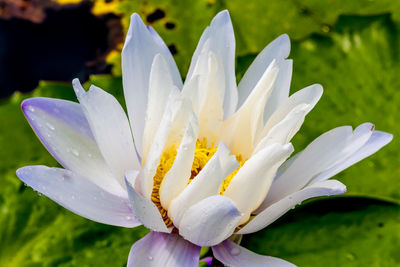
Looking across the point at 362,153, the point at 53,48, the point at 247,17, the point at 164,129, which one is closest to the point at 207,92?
the point at 164,129

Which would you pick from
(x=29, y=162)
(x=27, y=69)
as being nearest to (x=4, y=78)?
(x=27, y=69)

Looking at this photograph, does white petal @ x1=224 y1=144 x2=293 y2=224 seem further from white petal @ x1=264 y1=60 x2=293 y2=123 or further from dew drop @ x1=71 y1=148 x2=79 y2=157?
dew drop @ x1=71 y1=148 x2=79 y2=157

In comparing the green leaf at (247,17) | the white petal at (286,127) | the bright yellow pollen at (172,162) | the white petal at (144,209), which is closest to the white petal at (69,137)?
the bright yellow pollen at (172,162)

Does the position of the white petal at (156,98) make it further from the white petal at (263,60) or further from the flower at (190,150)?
the white petal at (263,60)

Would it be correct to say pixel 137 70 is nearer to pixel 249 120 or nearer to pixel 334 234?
pixel 249 120

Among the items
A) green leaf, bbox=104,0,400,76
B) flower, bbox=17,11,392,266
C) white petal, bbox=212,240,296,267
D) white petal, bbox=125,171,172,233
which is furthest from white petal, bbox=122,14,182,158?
green leaf, bbox=104,0,400,76

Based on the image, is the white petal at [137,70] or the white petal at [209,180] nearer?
the white petal at [209,180]

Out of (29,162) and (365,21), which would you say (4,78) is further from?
(365,21)
